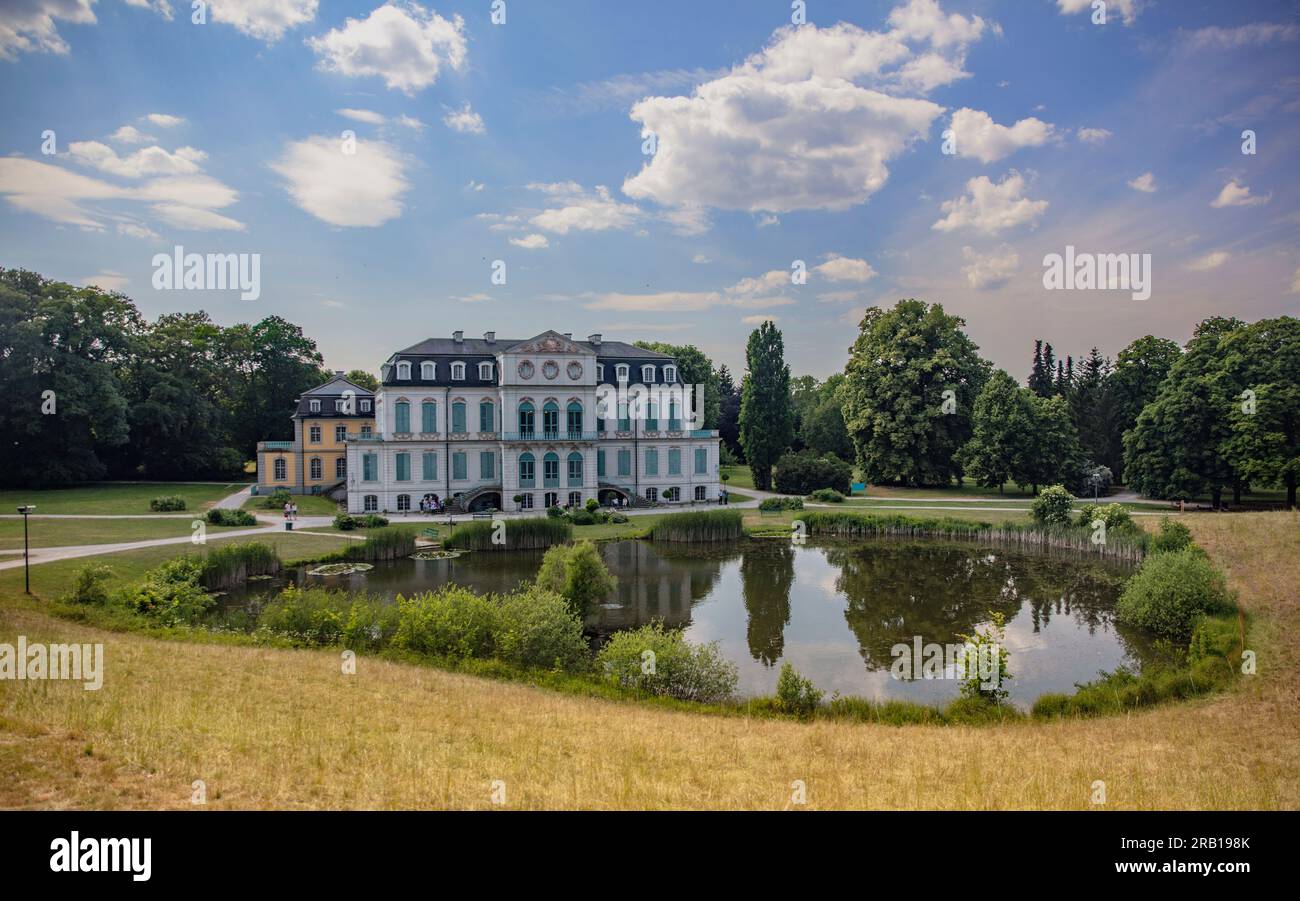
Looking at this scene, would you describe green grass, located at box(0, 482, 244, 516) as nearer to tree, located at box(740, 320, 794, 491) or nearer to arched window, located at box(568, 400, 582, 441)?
arched window, located at box(568, 400, 582, 441)

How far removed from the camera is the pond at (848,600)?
1650 centimetres

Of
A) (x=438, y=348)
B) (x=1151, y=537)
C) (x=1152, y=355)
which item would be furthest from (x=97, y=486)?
(x=1152, y=355)

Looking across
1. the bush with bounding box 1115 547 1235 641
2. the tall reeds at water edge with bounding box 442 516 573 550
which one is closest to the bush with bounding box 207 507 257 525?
the tall reeds at water edge with bounding box 442 516 573 550

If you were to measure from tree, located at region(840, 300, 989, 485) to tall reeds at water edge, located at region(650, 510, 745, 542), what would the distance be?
1917cm

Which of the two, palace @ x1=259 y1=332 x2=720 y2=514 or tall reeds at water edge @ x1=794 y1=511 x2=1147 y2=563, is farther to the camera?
palace @ x1=259 y1=332 x2=720 y2=514

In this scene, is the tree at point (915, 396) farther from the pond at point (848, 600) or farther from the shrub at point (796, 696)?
the shrub at point (796, 696)

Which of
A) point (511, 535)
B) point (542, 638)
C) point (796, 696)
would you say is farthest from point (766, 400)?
point (796, 696)

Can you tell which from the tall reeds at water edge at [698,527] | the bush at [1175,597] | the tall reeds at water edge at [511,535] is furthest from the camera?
the tall reeds at water edge at [698,527]

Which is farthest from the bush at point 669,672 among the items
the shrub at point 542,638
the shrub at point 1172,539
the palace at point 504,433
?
the palace at point 504,433

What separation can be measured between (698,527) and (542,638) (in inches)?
744

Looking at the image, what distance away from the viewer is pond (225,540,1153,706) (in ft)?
54.1

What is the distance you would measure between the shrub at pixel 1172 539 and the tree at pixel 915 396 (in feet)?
70.4

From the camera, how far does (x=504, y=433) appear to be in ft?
129

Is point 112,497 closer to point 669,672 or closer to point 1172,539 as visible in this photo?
point 669,672
